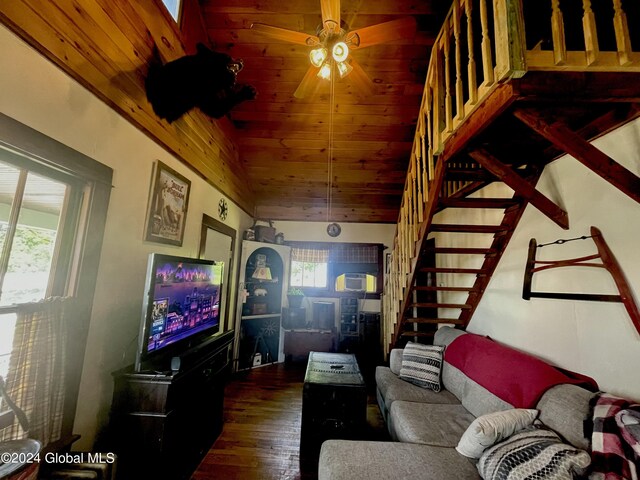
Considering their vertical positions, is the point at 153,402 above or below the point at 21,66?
below

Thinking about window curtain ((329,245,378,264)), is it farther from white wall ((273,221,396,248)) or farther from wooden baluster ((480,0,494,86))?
wooden baluster ((480,0,494,86))

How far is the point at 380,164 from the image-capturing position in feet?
13.9

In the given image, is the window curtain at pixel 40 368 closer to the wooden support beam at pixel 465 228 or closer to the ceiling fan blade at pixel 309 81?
the ceiling fan blade at pixel 309 81

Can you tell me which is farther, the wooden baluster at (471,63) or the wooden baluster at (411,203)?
the wooden baluster at (411,203)

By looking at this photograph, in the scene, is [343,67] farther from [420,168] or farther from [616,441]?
[616,441]

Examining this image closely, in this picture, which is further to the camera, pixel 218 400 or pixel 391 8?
pixel 391 8

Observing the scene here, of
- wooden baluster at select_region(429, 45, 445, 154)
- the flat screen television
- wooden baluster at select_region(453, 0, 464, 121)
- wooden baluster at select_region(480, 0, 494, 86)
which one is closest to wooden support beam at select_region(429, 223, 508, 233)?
wooden baluster at select_region(429, 45, 445, 154)

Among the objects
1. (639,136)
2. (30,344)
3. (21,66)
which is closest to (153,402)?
(30,344)

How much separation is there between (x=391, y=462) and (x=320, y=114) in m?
3.72

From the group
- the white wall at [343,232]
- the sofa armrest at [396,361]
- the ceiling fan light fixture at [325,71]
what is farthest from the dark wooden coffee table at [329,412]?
the white wall at [343,232]

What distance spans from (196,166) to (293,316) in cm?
283

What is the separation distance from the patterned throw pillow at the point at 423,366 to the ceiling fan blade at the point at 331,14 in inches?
118

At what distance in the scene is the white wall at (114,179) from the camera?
122 centimetres

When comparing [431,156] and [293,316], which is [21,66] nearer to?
[431,156]
